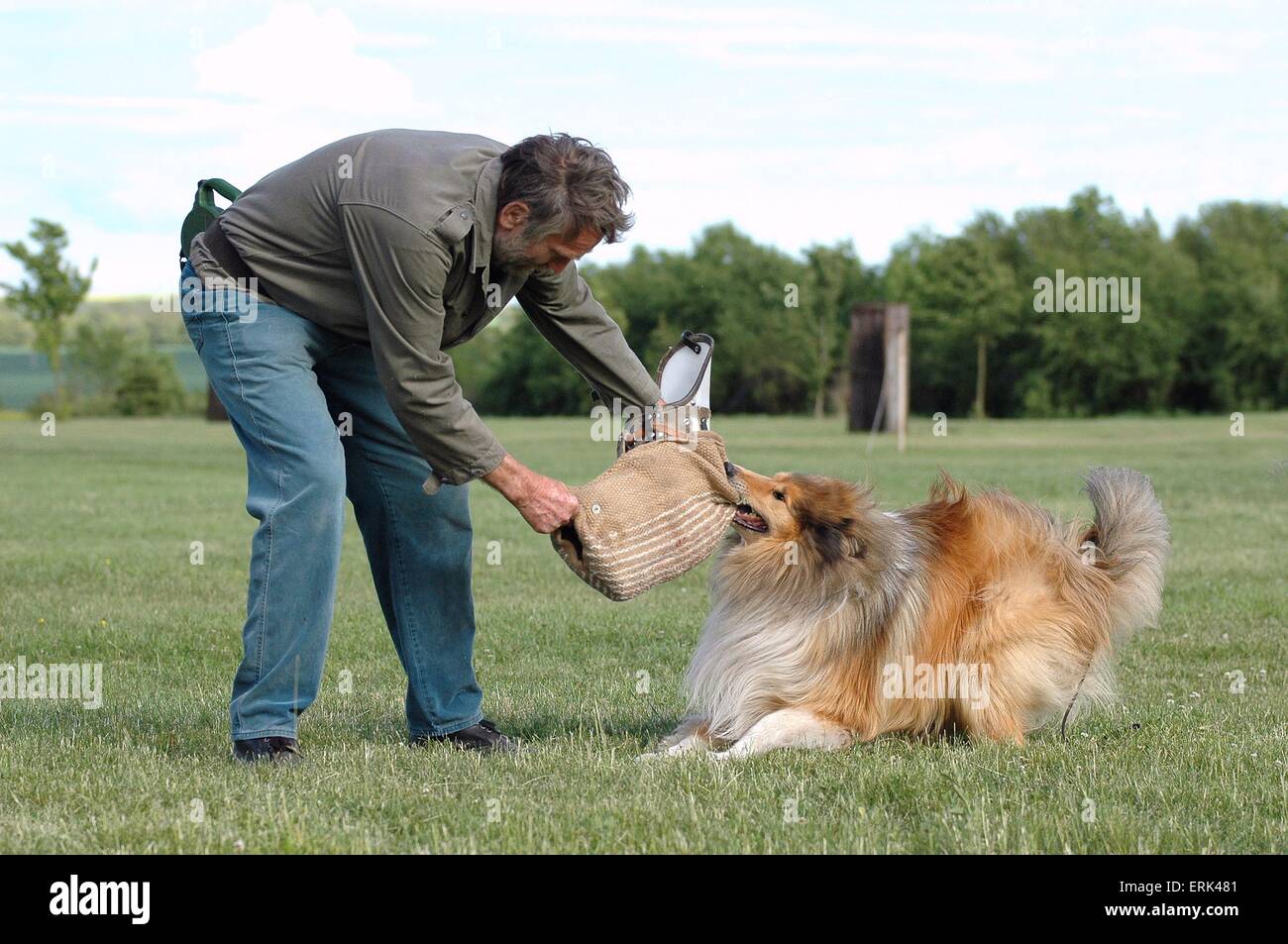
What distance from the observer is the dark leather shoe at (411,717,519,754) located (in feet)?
18.7

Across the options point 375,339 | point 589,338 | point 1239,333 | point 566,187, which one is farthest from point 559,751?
point 1239,333

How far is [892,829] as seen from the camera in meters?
4.44

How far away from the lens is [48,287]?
49.2 meters

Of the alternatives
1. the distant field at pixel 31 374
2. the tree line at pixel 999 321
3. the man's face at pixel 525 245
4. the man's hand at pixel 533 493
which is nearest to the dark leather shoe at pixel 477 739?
the man's hand at pixel 533 493

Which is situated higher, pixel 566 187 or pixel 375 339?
pixel 566 187

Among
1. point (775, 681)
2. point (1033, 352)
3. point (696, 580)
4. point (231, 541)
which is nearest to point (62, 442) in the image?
point (231, 541)

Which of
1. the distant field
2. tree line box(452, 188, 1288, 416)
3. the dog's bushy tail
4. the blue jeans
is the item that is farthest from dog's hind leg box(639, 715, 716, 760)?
the distant field

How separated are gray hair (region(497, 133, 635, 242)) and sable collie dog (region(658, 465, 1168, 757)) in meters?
1.25

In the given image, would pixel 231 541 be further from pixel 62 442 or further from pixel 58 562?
pixel 62 442

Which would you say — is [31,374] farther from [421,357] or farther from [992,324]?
[421,357]

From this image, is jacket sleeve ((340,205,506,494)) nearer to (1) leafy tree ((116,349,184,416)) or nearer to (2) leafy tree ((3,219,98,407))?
(2) leafy tree ((3,219,98,407))

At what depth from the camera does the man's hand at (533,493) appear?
488 centimetres

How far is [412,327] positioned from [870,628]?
7.43ft
